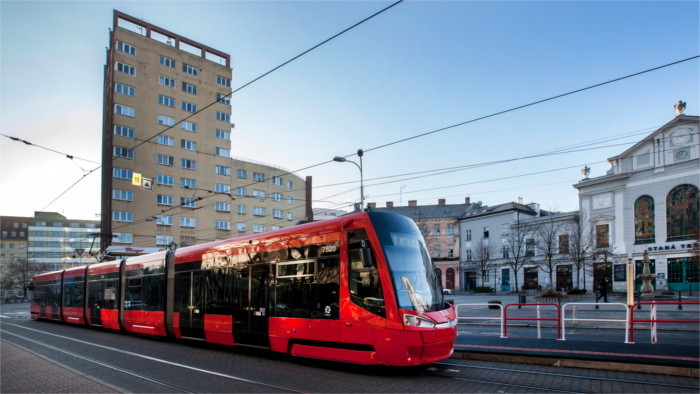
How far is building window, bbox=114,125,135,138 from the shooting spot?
2201 inches

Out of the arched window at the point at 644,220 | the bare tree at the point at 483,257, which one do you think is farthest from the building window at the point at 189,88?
the arched window at the point at 644,220

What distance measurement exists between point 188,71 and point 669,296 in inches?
2221

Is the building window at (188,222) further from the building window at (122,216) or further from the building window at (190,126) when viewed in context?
the building window at (190,126)

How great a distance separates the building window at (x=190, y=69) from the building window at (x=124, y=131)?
37.4 feet

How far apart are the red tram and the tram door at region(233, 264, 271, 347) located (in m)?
0.02

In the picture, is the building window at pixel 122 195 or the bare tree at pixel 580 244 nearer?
the bare tree at pixel 580 244

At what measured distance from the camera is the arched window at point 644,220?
48062mm

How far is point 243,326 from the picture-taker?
1294 cm

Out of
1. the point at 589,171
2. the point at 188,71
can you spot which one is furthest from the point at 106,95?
the point at 589,171

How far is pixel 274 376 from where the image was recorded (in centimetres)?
1007

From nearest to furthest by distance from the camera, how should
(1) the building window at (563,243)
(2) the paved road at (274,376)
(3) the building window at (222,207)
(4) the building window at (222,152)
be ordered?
(2) the paved road at (274,376), (1) the building window at (563,243), (3) the building window at (222,207), (4) the building window at (222,152)

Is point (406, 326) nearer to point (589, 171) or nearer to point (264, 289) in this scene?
point (264, 289)

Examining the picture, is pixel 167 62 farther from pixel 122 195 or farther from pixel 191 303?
pixel 191 303

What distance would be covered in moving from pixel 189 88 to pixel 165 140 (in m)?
7.94
